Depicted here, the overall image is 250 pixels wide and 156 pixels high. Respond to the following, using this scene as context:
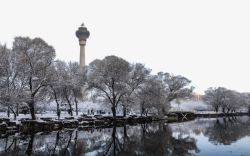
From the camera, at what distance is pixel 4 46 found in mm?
43031

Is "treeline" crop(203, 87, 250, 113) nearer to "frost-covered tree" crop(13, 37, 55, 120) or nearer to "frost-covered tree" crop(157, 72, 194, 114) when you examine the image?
"frost-covered tree" crop(157, 72, 194, 114)

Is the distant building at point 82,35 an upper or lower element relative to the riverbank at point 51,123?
upper

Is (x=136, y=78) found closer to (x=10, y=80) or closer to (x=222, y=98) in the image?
(x=10, y=80)

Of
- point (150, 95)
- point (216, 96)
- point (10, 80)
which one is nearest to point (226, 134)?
point (150, 95)

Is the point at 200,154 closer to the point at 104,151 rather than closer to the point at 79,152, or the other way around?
the point at 104,151

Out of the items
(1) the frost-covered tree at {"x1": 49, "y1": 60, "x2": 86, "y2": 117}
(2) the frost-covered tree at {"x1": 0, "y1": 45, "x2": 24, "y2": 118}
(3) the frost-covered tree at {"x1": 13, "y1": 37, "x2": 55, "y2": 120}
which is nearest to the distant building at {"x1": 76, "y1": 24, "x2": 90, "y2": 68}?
(1) the frost-covered tree at {"x1": 49, "y1": 60, "x2": 86, "y2": 117}

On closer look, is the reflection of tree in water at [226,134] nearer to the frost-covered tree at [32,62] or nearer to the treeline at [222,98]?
the frost-covered tree at [32,62]

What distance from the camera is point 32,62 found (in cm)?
4516

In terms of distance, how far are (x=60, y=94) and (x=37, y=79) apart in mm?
16539

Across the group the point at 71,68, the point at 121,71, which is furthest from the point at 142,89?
the point at 71,68

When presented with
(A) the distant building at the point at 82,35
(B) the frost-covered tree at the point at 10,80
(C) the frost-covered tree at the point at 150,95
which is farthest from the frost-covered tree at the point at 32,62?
(A) the distant building at the point at 82,35

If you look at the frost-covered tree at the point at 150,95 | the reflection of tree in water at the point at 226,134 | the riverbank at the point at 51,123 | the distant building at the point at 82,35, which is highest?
the distant building at the point at 82,35

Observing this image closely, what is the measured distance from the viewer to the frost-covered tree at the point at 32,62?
144 feet

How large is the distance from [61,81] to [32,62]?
726 cm
